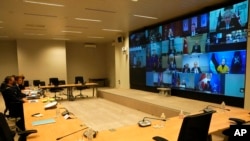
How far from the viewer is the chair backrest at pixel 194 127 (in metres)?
1.48

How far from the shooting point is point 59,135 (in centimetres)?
201

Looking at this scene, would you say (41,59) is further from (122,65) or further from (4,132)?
(4,132)

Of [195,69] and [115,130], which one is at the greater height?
[195,69]

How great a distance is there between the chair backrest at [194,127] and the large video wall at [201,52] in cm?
336

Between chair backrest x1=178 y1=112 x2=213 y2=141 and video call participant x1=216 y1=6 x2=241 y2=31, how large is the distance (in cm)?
375

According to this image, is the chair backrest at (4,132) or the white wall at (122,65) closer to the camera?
the chair backrest at (4,132)

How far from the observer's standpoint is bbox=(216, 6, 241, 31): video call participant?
4492mm

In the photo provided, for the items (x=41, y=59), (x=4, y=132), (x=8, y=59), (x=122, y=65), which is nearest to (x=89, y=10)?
(x=4, y=132)

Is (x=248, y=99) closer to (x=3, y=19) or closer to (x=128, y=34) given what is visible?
(x=128, y=34)

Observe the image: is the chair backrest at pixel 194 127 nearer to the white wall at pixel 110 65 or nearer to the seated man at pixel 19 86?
the seated man at pixel 19 86

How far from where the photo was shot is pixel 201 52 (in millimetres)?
5359

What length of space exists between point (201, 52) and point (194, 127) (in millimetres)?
4245

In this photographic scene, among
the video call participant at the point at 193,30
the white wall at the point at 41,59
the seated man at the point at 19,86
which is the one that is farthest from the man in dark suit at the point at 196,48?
the white wall at the point at 41,59

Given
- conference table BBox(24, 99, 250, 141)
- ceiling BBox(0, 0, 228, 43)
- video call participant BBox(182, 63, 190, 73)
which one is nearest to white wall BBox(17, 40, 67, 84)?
ceiling BBox(0, 0, 228, 43)
